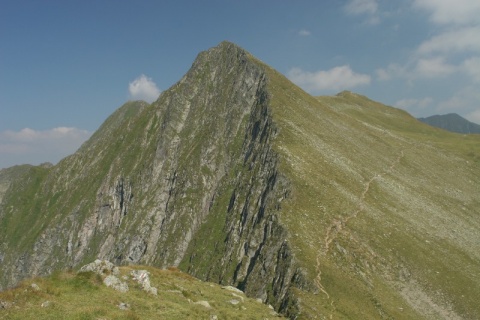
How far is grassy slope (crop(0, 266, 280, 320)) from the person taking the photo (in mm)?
21202

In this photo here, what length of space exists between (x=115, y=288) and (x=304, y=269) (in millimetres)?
25804

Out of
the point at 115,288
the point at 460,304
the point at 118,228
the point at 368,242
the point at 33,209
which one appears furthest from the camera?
the point at 33,209

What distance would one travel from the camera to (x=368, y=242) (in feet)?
179

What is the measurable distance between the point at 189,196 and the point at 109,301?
71.9 metres

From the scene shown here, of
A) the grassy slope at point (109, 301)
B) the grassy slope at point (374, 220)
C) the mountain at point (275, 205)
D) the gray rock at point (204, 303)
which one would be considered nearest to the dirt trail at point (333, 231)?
the grassy slope at point (374, 220)

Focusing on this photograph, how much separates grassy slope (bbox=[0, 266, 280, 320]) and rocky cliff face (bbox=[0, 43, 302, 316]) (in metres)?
13.3

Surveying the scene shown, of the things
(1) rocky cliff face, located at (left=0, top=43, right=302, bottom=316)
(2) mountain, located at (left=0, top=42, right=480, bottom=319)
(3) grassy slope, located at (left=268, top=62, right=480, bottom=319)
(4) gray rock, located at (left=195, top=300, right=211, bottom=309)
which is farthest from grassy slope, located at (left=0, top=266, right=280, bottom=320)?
(1) rocky cliff face, located at (left=0, top=43, right=302, bottom=316)

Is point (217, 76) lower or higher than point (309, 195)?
higher

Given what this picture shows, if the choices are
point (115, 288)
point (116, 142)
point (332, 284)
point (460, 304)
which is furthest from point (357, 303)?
point (116, 142)

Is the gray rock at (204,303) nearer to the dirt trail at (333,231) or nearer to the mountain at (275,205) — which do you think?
the mountain at (275,205)

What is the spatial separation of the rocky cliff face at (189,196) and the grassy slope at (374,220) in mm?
4500

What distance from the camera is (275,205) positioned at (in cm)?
6103

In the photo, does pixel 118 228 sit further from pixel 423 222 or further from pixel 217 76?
pixel 423 222

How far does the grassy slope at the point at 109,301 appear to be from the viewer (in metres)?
21.2
